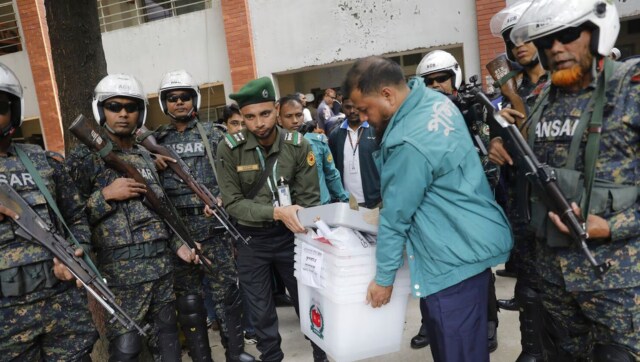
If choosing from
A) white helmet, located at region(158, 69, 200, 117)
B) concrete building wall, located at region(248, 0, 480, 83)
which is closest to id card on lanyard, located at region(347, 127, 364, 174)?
white helmet, located at region(158, 69, 200, 117)

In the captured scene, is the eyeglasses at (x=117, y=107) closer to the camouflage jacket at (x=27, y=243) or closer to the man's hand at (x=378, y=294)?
the camouflage jacket at (x=27, y=243)

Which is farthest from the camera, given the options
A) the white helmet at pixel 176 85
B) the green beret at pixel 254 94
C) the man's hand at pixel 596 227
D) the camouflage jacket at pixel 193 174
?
the white helmet at pixel 176 85

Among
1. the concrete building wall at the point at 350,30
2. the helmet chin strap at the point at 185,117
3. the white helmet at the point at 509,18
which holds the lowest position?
the helmet chin strap at the point at 185,117

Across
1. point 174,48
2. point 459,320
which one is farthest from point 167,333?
point 174,48

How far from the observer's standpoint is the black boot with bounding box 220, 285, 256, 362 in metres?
3.15

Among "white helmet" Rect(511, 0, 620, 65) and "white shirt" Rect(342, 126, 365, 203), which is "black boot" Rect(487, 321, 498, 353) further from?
"white helmet" Rect(511, 0, 620, 65)

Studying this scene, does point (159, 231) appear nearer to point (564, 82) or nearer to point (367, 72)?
point (367, 72)

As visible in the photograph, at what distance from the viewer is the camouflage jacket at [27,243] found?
2.08 meters

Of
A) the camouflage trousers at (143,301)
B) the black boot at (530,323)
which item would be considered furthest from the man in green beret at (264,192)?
the black boot at (530,323)

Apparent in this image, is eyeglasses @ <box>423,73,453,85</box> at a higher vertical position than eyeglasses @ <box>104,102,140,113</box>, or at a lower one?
lower

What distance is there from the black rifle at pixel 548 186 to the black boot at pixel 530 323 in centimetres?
92

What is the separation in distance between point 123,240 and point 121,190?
31cm

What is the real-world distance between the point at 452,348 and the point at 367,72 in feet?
4.11

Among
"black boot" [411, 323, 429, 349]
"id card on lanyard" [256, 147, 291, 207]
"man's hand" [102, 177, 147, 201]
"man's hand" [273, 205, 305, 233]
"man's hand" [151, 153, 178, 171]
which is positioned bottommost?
"black boot" [411, 323, 429, 349]
